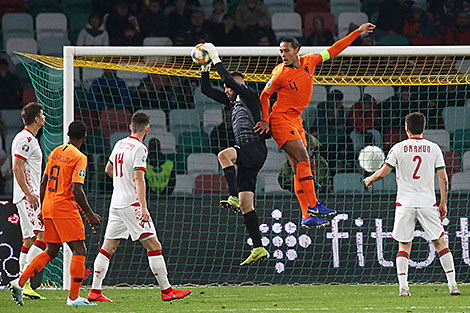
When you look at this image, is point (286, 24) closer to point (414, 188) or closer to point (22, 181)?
point (414, 188)

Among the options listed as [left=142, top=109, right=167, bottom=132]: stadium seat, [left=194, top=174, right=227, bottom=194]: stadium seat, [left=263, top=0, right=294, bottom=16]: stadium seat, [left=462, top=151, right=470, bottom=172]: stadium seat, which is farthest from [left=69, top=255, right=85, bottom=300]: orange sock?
[left=263, top=0, right=294, bottom=16]: stadium seat

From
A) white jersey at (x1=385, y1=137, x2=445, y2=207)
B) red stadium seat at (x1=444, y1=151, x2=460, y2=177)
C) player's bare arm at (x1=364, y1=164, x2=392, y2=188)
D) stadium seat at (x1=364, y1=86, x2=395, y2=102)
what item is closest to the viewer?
player's bare arm at (x1=364, y1=164, x2=392, y2=188)

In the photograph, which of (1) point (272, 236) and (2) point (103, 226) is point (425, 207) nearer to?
(1) point (272, 236)

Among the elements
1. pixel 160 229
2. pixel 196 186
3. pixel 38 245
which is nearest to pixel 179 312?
pixel 38 245

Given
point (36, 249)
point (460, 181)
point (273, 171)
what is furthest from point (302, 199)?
point (460, 181)

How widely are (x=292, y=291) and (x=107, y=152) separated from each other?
13.5ft

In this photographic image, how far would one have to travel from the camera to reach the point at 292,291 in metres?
9.29

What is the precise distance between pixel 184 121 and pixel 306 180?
209 inches

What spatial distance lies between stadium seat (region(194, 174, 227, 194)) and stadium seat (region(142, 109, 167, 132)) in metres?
1.22

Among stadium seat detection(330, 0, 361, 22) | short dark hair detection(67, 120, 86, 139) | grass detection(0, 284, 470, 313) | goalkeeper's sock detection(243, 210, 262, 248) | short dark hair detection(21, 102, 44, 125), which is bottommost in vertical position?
grass detection(0, 284, 470, 313)

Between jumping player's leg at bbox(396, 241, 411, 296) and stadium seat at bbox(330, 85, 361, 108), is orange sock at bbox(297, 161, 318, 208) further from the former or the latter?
stadium seat at bbox(330, 85, 361, 108)

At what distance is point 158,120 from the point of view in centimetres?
1283

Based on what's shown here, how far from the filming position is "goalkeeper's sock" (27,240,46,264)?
8281 mm

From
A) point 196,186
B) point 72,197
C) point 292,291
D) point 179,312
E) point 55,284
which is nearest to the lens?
point 179,312
